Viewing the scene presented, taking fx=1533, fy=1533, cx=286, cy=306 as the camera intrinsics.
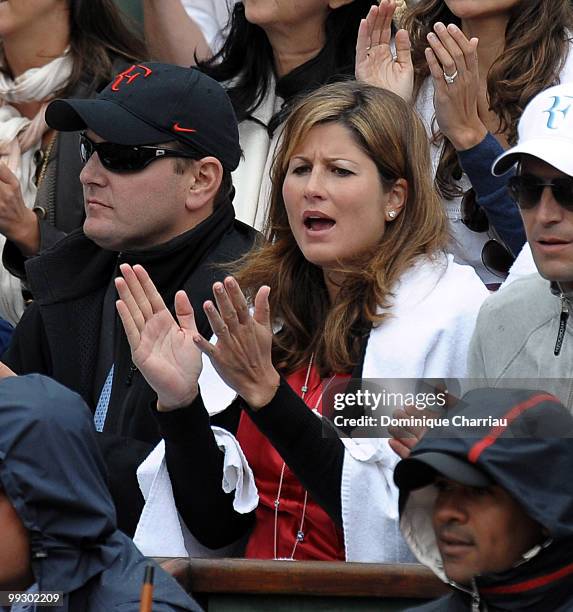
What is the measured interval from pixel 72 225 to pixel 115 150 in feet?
2.83

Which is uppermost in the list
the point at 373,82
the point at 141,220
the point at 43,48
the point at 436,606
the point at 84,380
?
the point at 43,48

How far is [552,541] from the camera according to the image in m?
2.89

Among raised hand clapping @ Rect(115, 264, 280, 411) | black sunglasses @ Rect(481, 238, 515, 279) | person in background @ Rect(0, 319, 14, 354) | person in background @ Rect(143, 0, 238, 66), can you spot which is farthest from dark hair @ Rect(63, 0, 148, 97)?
raised hand clapping @ Rect(115, 264, 280, 411)

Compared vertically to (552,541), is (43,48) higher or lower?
higher

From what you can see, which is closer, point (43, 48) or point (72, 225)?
point (72, 225)

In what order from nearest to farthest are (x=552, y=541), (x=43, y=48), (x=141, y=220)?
(x=552, y=541)
(x=141, y=220)
(x=43, y=48)

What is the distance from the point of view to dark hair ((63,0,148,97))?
595 cm

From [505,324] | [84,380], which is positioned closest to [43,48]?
[84,380]

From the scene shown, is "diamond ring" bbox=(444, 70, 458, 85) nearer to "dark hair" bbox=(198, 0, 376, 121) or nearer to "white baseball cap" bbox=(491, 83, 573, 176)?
"white baseball cap" bbox=(491, 83, 573, 176)

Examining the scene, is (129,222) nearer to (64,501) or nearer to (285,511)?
(285,511)

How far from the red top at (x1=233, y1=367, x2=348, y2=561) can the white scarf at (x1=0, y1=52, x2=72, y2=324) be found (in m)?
1.65

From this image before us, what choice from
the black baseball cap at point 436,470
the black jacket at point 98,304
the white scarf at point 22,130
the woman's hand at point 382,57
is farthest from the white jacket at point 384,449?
the white scarf at point 22,130

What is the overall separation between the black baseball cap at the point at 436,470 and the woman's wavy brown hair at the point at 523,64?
194 centimetres

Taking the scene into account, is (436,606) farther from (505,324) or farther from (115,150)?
(115,150)
